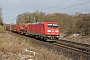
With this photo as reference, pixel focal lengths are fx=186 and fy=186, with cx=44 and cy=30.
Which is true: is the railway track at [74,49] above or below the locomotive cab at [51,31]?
below

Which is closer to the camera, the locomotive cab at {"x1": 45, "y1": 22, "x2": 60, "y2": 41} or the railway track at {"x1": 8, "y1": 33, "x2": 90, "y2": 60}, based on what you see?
the railway track at {"x1": 8, "y1": 33, "x2": 90, "y2": 60}

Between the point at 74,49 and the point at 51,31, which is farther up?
the point at 51,31

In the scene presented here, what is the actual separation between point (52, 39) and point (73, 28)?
11.1m

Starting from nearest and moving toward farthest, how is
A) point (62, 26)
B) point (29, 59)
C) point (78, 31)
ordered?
point (29, 59) → point (78, 31) → point (62, 26)

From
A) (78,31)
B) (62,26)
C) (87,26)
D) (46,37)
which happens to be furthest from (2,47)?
(62,26)

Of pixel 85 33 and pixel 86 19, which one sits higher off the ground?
pixel 86 19

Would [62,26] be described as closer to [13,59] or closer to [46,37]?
[46,37]

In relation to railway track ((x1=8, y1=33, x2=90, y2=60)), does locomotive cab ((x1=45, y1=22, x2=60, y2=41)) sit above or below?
above

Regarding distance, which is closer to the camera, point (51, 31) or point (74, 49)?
point (74, 49)

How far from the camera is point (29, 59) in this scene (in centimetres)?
786

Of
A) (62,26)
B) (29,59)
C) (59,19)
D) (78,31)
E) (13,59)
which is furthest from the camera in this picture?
(59,19)

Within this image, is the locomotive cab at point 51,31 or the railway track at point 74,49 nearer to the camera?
the railway track at point 74,49

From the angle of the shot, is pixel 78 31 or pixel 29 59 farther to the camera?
pixel 78 31

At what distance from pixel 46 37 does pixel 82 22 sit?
32.3ft
